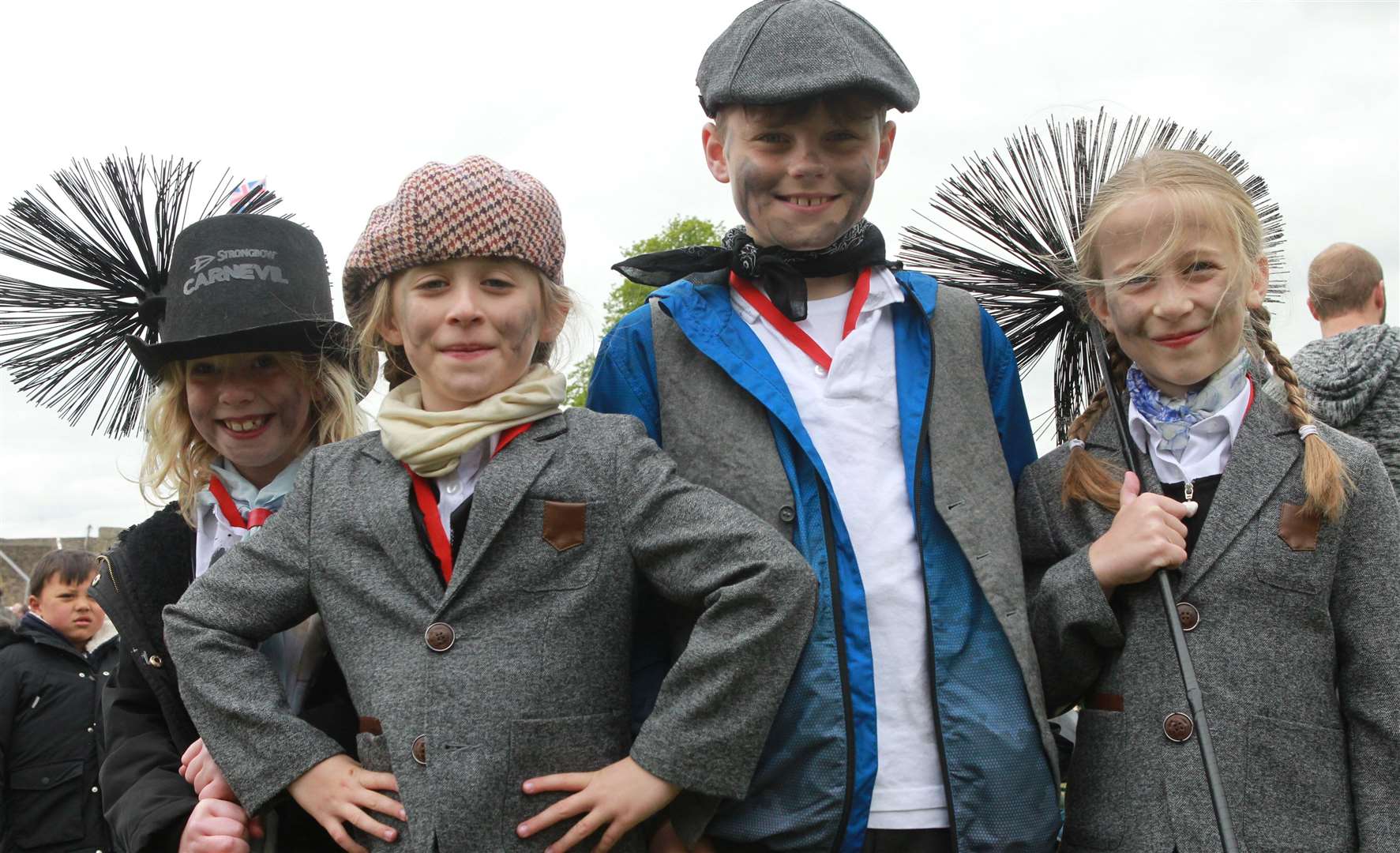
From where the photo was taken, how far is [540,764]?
213 cm

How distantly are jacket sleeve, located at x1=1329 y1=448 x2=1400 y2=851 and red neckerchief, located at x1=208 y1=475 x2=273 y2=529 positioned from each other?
7.51 ft

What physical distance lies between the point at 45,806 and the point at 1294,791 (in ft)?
18.1

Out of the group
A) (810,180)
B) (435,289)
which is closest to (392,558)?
(435,289)

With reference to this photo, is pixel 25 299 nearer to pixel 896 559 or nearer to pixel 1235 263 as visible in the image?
pixel 896 559

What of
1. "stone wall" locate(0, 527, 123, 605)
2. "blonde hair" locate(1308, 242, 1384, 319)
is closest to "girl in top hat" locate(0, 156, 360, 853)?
"blonde hair" locate(1308, 242, 1384, 319)

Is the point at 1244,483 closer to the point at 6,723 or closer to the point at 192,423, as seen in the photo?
the point at 192,423

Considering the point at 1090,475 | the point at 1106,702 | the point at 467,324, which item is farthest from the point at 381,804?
the point at 1090,475

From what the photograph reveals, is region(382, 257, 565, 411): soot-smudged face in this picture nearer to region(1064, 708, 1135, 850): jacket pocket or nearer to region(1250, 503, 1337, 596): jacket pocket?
region(1064, 708, 1135, 850): jacket pocket

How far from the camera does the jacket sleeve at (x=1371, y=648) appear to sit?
227 cm

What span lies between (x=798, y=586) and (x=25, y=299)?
242 cm

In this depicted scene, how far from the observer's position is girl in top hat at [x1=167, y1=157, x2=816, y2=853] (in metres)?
2.10

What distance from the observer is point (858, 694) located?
89.3 inches

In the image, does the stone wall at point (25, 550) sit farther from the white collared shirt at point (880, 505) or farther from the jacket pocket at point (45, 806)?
the white collared shirt at point (880, 505)

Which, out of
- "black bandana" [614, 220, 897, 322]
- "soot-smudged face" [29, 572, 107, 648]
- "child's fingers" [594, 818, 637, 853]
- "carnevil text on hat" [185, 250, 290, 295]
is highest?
"carnevil text on hat" [185, 250, 290, 295]
